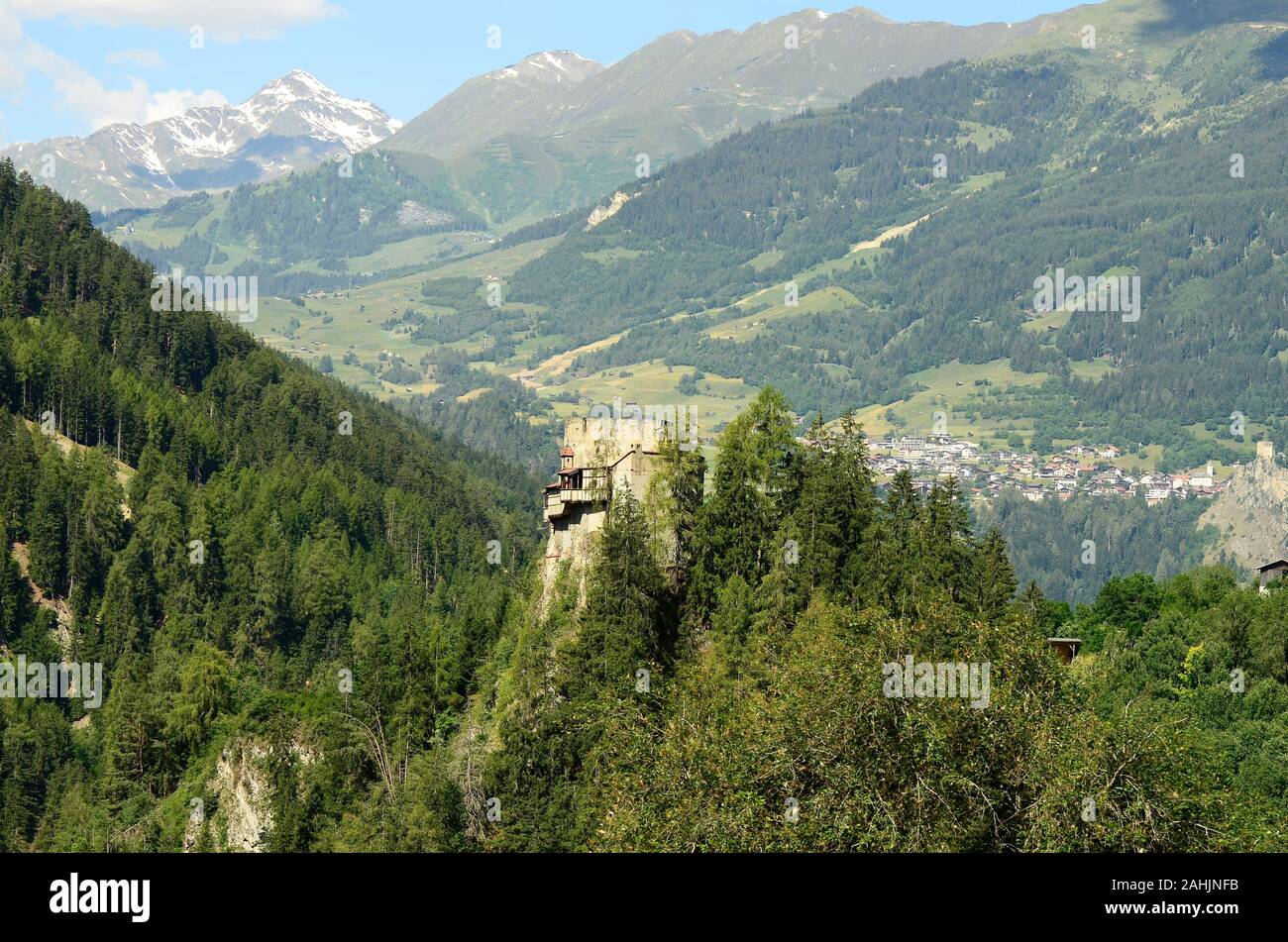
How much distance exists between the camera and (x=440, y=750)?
87875 millimetres

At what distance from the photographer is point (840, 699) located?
179ft

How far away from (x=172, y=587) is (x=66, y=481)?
689 inches

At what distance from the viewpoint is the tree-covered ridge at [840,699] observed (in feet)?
170

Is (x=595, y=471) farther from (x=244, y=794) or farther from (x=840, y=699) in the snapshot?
(x=840, y=699)

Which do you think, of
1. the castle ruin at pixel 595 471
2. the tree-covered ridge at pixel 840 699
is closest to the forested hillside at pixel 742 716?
the tree-covered ridge at pixel 840 699

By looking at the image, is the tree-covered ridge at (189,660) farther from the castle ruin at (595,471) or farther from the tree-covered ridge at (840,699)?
the castle ruin at (595,471)

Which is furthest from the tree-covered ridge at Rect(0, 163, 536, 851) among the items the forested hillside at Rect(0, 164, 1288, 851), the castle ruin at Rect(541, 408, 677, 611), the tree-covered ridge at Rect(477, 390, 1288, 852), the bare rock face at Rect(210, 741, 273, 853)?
the castle ruin at Rect(541, 408, 677, 611)

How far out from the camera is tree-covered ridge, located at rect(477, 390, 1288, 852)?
170ft

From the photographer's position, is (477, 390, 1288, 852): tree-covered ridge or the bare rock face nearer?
(477, 390, 1288, 852): tree-covered ridge

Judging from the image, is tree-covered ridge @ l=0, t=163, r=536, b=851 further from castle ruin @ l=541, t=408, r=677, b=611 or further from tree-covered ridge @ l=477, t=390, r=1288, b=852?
castle ruin @ l=541, t=408, r=677, b=611

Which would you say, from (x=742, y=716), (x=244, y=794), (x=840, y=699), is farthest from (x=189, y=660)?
(x=840, y=699)

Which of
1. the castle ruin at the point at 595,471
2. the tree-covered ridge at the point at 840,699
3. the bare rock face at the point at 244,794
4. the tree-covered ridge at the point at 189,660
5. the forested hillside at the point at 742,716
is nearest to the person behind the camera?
the tree-covered ridge at the point at 840,699
